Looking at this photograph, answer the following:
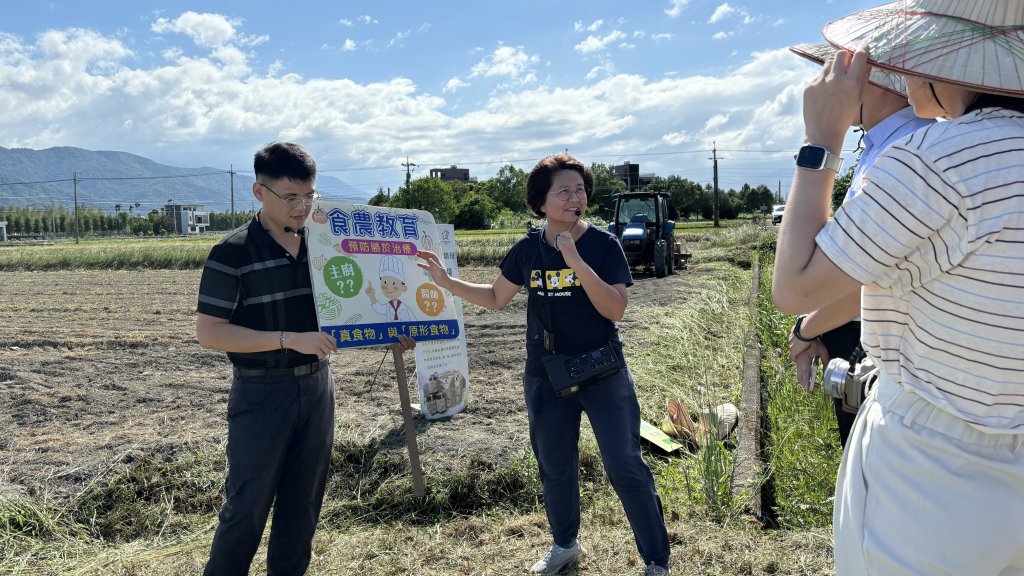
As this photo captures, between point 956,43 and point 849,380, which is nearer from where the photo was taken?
point 956,43

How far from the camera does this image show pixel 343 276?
10.8ft

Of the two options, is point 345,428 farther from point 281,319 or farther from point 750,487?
point 750,487

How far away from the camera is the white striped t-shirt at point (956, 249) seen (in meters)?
1.14

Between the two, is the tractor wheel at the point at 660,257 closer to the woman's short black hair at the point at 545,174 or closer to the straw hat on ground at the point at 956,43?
the woman's short black hair at the point at 545,174

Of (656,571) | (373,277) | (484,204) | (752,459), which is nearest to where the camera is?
(656,571)

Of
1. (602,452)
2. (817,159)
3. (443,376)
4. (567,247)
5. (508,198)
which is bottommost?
(443,376)

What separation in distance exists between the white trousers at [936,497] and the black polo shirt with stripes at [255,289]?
2.07 meters

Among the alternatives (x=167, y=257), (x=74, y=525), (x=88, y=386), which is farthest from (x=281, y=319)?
(x=167, y=257)

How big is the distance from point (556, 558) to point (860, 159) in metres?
2.05

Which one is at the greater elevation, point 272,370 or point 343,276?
point 343,276

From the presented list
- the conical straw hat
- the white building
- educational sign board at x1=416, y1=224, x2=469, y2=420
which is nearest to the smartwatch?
the conical straw hat

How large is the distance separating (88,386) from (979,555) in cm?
742

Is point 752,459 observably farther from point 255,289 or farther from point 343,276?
point 255,289

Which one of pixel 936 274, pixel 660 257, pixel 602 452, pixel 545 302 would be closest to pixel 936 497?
pixel 936 274
